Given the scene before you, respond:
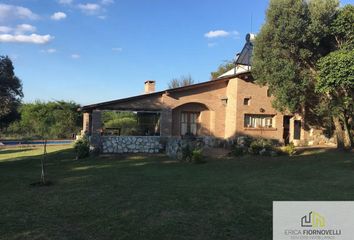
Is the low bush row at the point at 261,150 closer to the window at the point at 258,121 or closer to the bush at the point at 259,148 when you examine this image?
the bush at the point at 259,148

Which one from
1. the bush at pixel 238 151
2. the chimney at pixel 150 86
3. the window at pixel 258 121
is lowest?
the bush at pixel 238 151

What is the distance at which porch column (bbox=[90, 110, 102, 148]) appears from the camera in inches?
808

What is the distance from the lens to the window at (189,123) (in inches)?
930

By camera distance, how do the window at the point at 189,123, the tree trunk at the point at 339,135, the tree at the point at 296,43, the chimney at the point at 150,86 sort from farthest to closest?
the chimney at the point at 150,86, the window at the point at 189,123, the tree trunk at the point at 339,135, the tree at the point at 296,43

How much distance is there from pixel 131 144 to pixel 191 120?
485 centimetres

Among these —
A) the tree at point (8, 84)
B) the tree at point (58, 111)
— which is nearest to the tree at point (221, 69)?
the tree at point (58, 111)

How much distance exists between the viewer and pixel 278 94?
19.0 m

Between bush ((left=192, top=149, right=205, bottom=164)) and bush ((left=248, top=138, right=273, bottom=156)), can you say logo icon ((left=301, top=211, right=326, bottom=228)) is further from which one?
bush ((left=248, top=138, right=273, bottom=156))

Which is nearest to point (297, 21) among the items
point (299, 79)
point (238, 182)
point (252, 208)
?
point (299, 79)

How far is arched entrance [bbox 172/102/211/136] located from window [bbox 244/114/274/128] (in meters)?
2.67

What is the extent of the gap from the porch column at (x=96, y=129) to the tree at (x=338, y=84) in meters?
12.1

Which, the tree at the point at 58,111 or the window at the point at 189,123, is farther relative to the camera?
the tree at the point at 58,111

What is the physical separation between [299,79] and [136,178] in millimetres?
11228

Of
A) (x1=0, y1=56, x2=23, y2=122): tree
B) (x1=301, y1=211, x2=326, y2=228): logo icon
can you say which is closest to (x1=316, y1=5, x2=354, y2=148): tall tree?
(x1=301, y1=211, x2=326, y2=228): logo icon
